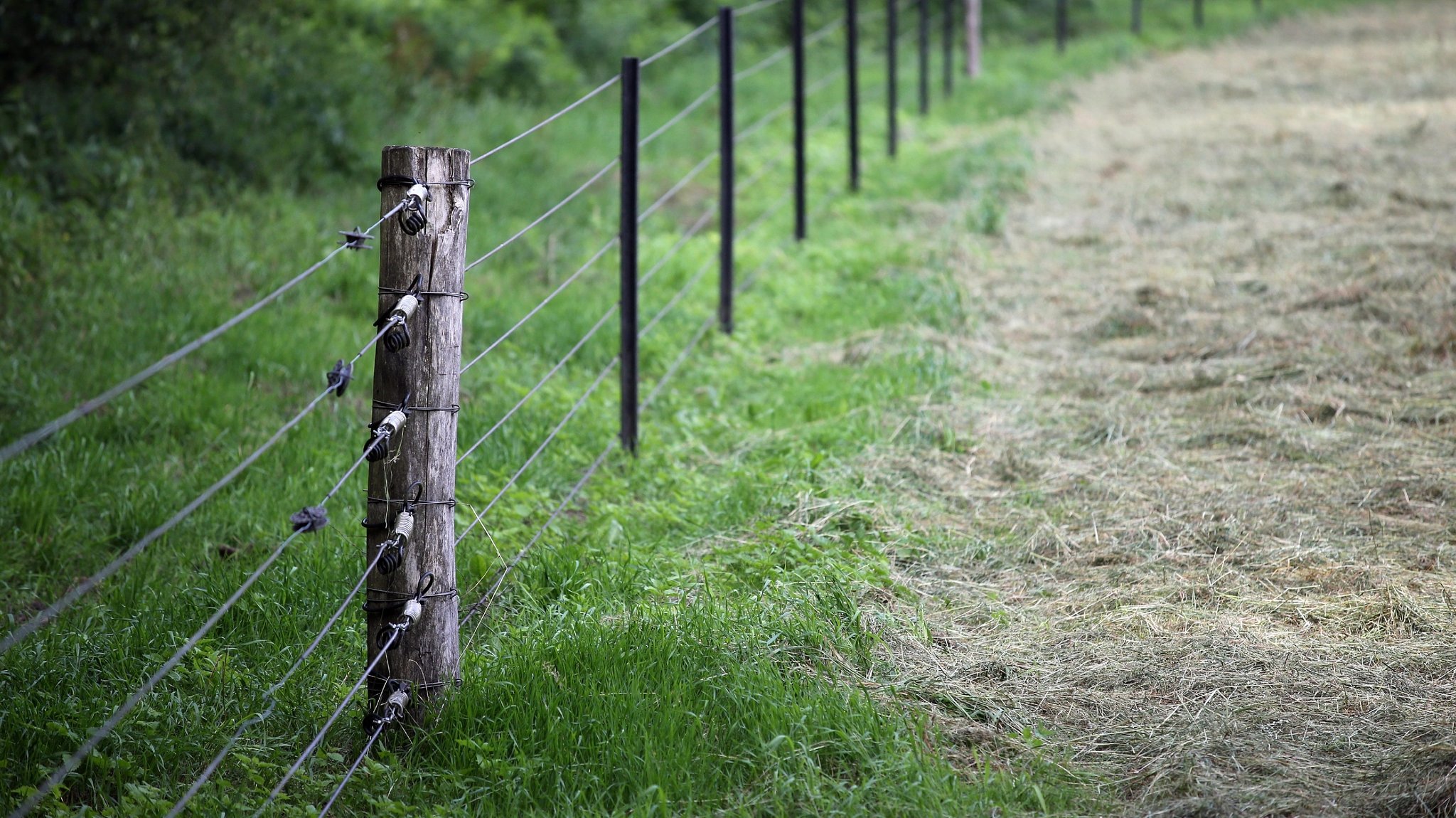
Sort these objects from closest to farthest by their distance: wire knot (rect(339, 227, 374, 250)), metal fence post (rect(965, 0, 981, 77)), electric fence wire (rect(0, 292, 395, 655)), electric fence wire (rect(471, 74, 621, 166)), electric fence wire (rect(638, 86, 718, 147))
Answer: electric fence wire (rect(0, 292, 395, 655)) < wire knot (rect(339, 227, 374, 250)) < electric fence wire (rect(471, 74, 621, 166)) < electric fence wire (rect(638, 86, 718, 147)) < metal fence post (rect(965, 0, 981, 77))

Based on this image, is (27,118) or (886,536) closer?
(886,536)

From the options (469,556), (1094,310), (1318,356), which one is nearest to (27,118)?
(469,556)

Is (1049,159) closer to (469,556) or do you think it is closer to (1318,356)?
(1318,356)

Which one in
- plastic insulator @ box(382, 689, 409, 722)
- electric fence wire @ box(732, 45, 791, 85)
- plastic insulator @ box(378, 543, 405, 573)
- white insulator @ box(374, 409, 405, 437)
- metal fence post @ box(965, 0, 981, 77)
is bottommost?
plastic insulator @ box(382, 689, 409, 722)

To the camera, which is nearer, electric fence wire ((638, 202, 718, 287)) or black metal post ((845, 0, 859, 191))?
Answer: electric fence wire ((638, 202, 718, 287))

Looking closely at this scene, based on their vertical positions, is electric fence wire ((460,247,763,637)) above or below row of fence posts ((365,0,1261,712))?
below

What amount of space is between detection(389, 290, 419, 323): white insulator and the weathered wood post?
15mm

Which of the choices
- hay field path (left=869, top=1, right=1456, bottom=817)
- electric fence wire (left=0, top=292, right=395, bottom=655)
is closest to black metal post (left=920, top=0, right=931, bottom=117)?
hay field path (left=869, top=1, right=1456, bottom=817)

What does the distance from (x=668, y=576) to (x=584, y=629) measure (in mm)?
574

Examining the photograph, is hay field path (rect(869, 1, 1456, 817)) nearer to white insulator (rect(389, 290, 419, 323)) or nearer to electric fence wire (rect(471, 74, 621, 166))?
white insulator (rect(389, 290, 419, 323))

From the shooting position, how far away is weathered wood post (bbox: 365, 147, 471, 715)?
2.92 meters

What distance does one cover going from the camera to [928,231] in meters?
8.76

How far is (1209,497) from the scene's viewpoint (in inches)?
175

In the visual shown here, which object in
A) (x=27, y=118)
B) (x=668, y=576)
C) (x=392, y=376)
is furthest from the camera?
(x=27, y=118)
